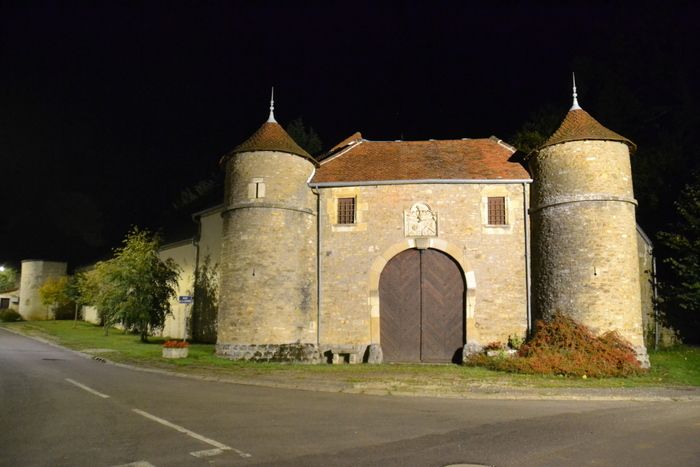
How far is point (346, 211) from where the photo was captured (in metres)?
19.3

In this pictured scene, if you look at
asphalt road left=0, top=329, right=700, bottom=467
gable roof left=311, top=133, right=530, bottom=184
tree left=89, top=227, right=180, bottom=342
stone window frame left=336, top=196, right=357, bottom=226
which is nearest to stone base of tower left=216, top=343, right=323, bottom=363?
stone window frame left=336, top=196, right=357, bottom=226

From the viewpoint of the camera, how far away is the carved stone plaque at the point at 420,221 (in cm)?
1853

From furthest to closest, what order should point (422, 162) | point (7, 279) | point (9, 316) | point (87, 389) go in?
point (7, 279) → point (9, 316) → point (422, 162) → point (87, 389)

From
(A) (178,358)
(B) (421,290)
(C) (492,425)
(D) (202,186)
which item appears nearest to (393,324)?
(B) (421,290)

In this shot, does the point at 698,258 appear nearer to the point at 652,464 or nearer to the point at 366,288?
the point at 366,288

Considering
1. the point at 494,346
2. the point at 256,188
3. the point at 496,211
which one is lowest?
the point at 494,346

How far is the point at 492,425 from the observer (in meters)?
7.95

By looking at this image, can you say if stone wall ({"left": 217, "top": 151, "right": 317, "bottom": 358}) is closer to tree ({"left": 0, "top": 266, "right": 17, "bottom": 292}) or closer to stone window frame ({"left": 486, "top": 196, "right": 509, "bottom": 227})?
stone window frame ({"left": 486, "top": 196, "right": 509, "bottom": 227})

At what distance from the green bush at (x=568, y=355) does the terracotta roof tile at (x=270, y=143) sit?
931 centimetres

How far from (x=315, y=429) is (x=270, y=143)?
12.9 m

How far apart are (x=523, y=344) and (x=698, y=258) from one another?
26.2 feet

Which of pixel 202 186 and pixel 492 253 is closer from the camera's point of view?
pixel 492 253

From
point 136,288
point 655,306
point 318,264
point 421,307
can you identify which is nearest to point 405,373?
point 421,307

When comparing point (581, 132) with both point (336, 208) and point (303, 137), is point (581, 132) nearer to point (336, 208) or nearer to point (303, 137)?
point (336, 208)
